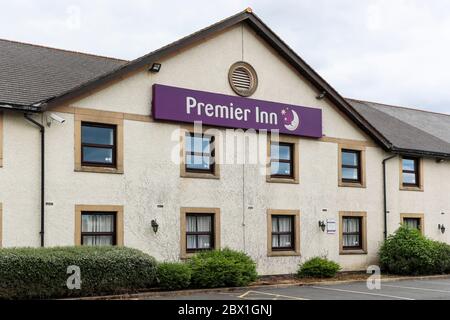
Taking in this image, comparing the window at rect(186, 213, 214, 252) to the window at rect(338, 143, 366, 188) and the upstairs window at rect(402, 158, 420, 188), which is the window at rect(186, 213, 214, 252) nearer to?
the window at rect(338, 143, 366, 188)

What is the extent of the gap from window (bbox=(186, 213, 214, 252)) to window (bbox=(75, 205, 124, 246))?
2.54 meters

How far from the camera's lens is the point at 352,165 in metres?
26.4

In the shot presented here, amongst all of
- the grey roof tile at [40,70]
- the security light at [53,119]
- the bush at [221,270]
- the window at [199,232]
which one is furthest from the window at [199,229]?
the grey roof tile at [40,70]

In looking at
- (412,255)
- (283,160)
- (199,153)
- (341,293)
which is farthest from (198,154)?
(412,255)

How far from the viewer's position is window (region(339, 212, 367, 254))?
2562 cm

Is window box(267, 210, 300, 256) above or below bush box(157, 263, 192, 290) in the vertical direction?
above

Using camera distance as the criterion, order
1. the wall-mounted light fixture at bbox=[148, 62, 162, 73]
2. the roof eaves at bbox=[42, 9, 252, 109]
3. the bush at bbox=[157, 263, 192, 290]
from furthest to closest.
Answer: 1. the wall-mounted light fixture at bbox=[148, 62, 162, 73]
2. the roof eaves at bbox=[42, 9, 252, 109]
3. the bush at bbox=[157, 263, 192, 290]

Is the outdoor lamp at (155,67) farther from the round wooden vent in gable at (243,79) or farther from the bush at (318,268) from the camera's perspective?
the bush at (318,268)

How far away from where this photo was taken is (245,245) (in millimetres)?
22672

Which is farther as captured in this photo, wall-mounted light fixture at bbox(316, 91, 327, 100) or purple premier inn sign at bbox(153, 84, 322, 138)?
wall-mounted light fixture at bbox(316, 91, 327, 100)

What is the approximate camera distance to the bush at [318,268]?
75.9 ft

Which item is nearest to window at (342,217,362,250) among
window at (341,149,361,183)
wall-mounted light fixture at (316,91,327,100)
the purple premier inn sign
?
window at (341,149,361,183)
